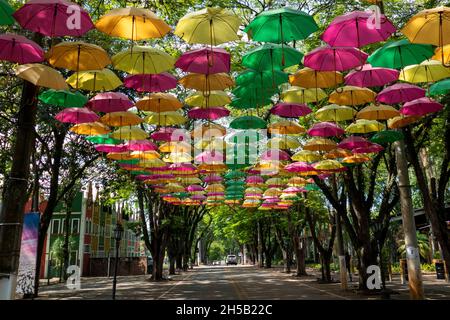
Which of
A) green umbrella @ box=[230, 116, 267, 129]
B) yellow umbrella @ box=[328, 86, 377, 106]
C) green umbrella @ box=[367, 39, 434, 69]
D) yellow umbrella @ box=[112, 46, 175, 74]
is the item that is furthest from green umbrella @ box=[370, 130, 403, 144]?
yellow umbrella @ box=[112, 46, 175, 74]

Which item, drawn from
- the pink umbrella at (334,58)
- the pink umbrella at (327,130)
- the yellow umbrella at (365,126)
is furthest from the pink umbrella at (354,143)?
the pink umbrella at (334,58)

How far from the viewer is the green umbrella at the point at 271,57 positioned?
27.0ft

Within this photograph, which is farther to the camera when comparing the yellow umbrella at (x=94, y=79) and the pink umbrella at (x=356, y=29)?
the yellow umbrella at (x=94, y=79)

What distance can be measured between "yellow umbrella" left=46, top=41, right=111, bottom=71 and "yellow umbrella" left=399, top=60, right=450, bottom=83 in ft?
20.9

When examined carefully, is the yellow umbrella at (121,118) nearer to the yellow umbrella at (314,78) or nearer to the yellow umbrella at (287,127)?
the yellow umbrella at (287,127)

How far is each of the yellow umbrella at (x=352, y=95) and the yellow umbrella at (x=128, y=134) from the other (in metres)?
6.24

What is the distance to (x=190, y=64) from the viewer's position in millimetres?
8148

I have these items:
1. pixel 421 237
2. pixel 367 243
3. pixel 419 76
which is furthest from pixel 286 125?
pixel 421 237

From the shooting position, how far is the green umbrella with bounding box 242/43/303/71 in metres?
8.24

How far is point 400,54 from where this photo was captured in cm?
795

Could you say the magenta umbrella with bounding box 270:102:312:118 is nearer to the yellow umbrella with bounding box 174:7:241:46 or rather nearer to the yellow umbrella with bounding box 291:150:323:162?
the yellow umbrella with bounding box 174:7:241:46

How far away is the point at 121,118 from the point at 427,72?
7.57 metres
